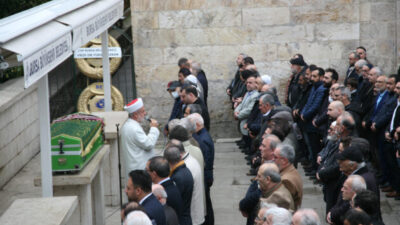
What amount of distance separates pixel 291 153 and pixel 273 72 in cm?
875

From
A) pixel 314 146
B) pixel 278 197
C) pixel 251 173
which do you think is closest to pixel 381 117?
pixel 314 146

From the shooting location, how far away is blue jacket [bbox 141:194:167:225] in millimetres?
6305

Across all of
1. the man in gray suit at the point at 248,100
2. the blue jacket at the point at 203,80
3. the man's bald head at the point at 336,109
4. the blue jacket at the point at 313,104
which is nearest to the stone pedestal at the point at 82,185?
the man's bald head at the point at 336,109

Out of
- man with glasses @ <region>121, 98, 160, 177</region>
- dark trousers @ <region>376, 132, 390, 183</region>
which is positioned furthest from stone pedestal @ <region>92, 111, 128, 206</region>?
dark trousers @ <region>376, 132, 390, 183</region>

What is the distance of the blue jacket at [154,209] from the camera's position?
630cm

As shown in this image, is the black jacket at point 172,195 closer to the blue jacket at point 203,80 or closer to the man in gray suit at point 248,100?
the man in gray suit at point 248,100

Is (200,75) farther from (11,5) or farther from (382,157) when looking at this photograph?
(11,5)

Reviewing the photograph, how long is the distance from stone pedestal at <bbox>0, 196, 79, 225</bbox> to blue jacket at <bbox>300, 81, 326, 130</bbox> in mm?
6501

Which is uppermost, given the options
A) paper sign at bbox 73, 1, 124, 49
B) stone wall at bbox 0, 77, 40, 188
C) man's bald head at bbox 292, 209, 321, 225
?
paper sign at bbox 73, 1, 124, 49

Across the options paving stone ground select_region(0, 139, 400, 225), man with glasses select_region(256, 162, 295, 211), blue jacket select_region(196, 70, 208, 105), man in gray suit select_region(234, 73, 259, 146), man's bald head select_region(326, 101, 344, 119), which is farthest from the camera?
blue jacket select_region(196, 70, 208, 105)

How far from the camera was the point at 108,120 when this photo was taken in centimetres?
1070

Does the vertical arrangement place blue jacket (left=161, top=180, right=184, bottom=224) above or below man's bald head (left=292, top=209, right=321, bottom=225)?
below

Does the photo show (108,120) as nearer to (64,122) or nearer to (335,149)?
(64,122)

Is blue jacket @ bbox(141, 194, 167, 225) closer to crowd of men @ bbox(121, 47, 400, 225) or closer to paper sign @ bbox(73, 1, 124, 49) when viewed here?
crowd of men @ bbox(121, 47, 400, 225)
